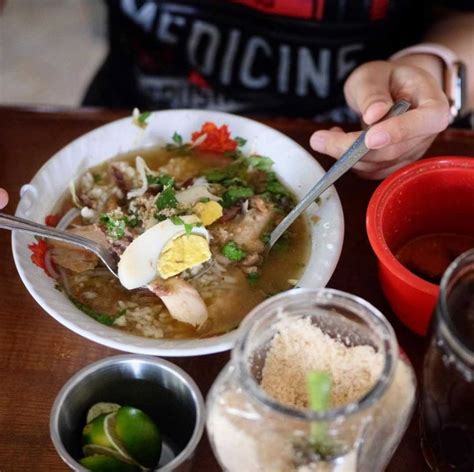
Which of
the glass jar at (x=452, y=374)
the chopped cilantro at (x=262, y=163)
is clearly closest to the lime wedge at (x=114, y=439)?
the glass jar at (x=452, y=374)

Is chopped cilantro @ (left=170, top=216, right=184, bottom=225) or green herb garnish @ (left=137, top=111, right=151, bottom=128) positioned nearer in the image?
chopped cilantro @ (left=170, top=216, right=184, bottom=225)

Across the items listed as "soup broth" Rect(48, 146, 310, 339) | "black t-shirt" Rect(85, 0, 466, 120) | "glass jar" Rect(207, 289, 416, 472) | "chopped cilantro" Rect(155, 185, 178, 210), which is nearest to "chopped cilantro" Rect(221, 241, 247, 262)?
"soup broth" Rect(48, 146, 310, 339)

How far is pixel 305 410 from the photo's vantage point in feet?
2.14

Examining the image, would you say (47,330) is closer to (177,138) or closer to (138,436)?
(138,436)

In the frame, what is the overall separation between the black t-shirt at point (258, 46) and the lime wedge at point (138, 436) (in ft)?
3.21

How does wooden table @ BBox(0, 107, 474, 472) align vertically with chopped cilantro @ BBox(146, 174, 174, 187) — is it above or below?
below

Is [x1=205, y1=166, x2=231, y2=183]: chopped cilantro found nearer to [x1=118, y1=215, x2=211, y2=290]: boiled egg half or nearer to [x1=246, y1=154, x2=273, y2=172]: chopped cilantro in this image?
[x1=246, y1=154, x2=273, y2=172]: chopped cilantro

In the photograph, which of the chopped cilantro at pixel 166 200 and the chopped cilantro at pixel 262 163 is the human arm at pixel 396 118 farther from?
the chopped cilantro at pixel 166 200

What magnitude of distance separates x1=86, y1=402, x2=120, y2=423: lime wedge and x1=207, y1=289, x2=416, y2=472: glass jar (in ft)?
0.63

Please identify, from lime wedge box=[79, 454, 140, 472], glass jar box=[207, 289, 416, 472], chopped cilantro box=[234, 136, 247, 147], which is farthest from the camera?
chopped cilantro box=[234, 136, 247, 147]

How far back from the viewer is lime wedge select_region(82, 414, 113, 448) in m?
0.80

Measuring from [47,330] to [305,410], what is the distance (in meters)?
0.54

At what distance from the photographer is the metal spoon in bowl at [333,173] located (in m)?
1.07

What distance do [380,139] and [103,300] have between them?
19.4 inches
